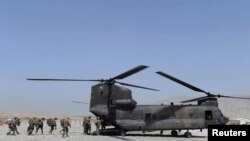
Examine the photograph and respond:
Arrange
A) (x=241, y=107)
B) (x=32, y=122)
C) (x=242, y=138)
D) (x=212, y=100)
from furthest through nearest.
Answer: (x=241, y=107), (x=212, y=100), (x=32, y=122), (x=242, y=138)

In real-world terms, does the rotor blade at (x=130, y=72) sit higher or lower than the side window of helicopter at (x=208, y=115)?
higher

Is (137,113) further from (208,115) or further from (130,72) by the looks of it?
(208,115)

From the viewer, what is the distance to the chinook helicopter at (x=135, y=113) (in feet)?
97.6

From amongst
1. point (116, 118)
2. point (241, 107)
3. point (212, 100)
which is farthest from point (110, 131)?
point (241, 107)

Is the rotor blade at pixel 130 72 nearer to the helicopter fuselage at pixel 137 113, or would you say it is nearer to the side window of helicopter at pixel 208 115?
the helicopter fuselage at pixel 137 113

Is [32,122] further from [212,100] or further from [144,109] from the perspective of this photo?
[212,100]

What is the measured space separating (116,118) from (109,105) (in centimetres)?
115

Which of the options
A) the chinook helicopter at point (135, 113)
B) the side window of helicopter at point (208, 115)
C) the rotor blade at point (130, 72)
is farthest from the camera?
the side window of helicopter at point (208, 115)

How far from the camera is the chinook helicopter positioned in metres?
29.8

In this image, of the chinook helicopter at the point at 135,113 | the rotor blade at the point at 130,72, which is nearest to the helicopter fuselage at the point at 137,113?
the chinook helicopter at the point at 135,113

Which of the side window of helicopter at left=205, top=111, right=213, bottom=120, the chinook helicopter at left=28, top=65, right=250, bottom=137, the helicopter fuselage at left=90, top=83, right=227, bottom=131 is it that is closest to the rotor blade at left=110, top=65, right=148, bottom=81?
the chinook helicopter at left=28, top=65, right=250, bottom=137

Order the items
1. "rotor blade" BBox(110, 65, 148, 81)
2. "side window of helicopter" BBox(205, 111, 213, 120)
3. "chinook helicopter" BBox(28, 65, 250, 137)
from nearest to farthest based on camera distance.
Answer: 1. "rotor blade" BBox(110, 65, 148, 81)
2. "chinook helicopter" BBox(28, 65, 250, 137)
3. "side window of helicopter" BBox(205, 111, 213, 120)

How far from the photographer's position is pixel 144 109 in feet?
99.4

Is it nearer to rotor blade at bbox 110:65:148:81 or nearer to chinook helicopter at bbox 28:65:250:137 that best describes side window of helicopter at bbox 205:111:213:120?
chinook helicopter at bbox 28:65:250:137
